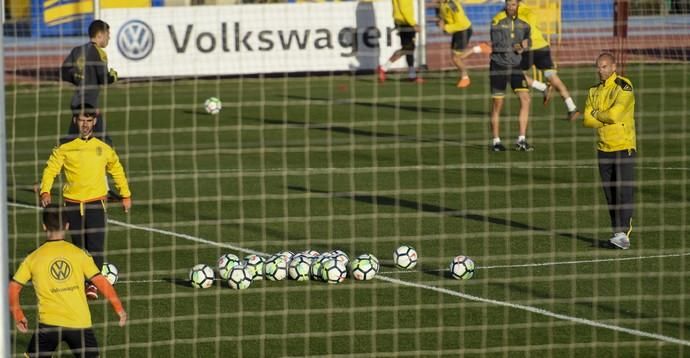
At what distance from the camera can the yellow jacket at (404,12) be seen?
32344mm

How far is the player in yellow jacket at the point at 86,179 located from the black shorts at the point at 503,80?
9.44m

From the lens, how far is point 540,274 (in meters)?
13.8

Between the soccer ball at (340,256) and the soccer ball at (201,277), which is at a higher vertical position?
the soccer ball at (340,256)

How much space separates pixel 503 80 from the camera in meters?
21.7

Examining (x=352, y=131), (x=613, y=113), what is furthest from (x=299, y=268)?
(x=352, y=131)

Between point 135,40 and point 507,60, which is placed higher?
point 135,40

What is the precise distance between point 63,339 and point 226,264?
374cm

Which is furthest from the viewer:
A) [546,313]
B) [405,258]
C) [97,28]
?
[97,28]

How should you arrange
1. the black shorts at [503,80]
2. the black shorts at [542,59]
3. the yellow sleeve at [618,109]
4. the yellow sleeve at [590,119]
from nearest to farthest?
the yellow sleeve at [618,109], the yellow sleeve at [590,119], the black shorts at [503,80], the black shorts at [542,59]

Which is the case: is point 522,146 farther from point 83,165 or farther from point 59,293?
point 59,293

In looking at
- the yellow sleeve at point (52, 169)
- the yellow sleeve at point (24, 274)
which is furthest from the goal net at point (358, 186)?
the yellow sleeve at point (24, 274)

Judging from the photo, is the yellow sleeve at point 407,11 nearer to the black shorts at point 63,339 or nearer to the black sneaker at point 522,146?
the black sneaker at point 522,146

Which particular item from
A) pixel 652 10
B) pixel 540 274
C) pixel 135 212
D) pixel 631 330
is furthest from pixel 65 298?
pixel 652 10

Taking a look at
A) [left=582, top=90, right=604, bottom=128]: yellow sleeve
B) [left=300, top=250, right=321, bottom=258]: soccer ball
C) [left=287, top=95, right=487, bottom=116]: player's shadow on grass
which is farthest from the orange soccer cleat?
[left=300, top=250, right=321, bottom=258]: soccer ball
